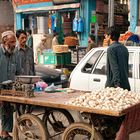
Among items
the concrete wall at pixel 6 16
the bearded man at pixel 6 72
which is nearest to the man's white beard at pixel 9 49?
the bearded man at pixel 6 72

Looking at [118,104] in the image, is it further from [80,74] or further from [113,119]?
[80,74]

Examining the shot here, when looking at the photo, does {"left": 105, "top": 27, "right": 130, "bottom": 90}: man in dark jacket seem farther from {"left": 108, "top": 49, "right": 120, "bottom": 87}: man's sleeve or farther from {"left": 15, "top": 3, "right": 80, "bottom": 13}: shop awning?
{"left": 15, "top": 3, "right": 80, "bottom": 13}: shop awning

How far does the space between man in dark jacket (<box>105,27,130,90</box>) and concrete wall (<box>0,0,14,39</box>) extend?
54.5ft

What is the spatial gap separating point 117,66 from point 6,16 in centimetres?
1733

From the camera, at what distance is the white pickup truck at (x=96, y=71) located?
6828 mm

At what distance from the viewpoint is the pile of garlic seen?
180 inches

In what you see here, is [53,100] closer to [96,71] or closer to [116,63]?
[116,63]

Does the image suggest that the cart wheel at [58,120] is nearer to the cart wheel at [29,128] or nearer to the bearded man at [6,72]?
the cart wheel at [29,128]

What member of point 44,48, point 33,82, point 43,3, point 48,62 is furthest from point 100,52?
point 43,3

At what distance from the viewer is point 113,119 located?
Answer: 195 inches

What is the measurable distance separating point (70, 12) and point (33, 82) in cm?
1273

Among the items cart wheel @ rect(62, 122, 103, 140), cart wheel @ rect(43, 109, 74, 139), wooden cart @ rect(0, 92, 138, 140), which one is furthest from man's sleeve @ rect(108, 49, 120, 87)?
cart wheel @ rect(62, 122, 103, 140)

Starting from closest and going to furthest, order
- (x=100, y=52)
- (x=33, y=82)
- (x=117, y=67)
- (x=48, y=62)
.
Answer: (x=33, y=82)
(x=117, y=67)
(x=100, y=52)
(x=48, y=62)

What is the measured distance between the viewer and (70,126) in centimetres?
508
